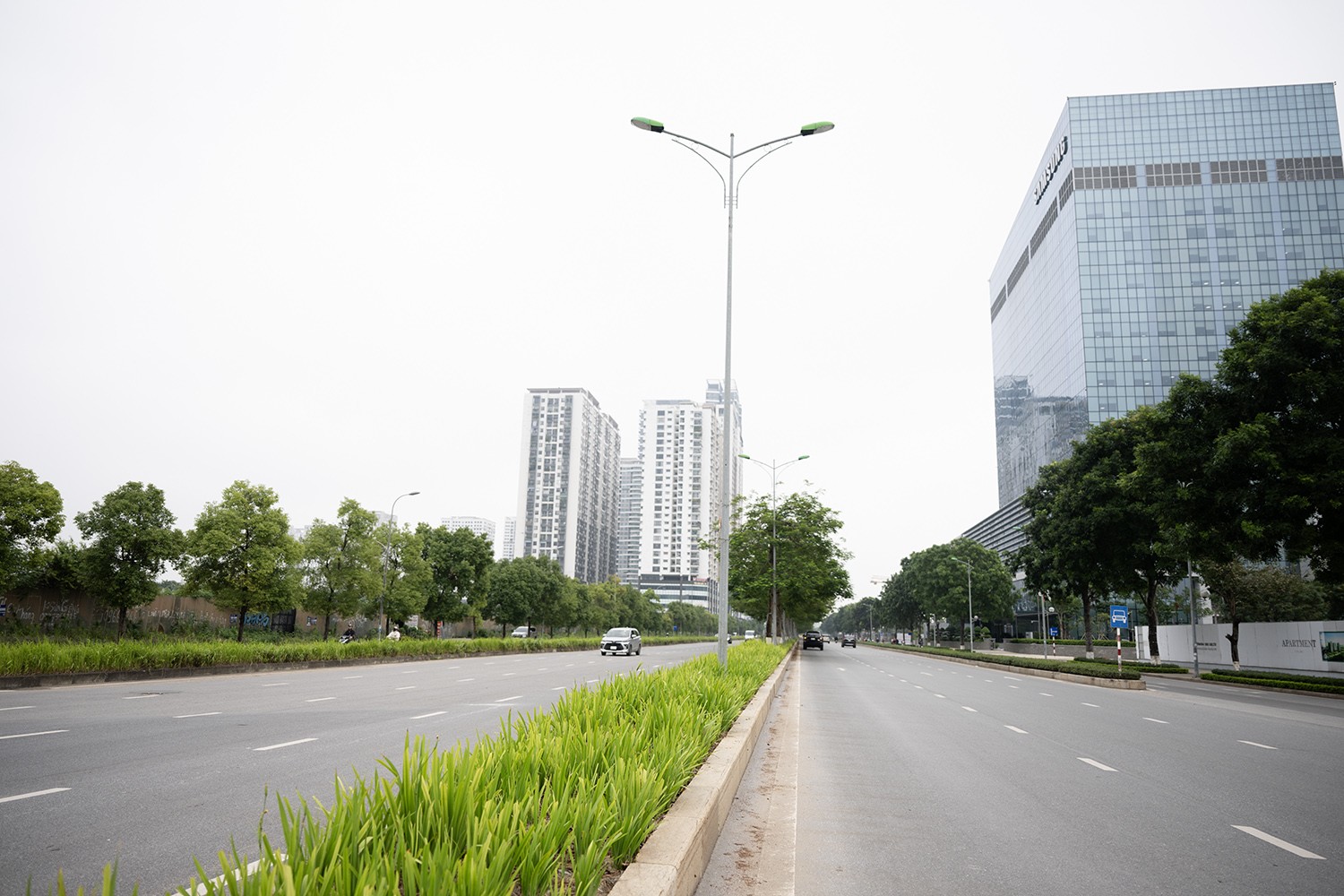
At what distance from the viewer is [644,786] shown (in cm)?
456

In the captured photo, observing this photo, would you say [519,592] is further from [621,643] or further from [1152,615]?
[1152,615]

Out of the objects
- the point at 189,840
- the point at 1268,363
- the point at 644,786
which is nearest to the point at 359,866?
the point at 644,786

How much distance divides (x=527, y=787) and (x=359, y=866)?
1.06m

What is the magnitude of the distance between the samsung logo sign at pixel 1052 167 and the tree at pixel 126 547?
121m

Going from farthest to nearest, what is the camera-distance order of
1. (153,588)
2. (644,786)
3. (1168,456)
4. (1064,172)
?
(1064,172) → (153,588) → (1168,456) → (644,786)

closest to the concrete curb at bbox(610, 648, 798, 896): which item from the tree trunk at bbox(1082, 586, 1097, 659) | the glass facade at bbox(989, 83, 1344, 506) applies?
the tree trunk at bbox(1082, 586, 1097, 659)

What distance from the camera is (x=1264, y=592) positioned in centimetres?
5444

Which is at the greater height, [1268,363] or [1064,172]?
[1064,172]

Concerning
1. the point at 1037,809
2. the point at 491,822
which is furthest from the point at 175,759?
the point at 1037,809

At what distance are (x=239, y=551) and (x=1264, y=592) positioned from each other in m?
63.7

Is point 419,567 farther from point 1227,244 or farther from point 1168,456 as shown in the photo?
point 1227,244

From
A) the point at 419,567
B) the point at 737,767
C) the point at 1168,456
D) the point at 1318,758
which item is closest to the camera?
the point at 737,767

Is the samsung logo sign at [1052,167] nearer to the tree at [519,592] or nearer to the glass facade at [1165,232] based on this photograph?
the glass facade at [1165,232]

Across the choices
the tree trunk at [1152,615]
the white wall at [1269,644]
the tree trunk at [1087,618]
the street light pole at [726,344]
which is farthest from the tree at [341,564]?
the white wall at [1269,644]
